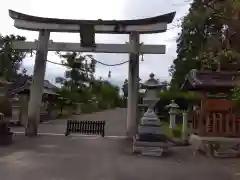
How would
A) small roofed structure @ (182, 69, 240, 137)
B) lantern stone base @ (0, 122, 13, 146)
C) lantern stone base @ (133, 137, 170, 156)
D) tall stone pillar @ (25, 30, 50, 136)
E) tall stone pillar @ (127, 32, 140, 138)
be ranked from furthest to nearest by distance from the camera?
1. tall stone pillar @ (25, 30, 50, 136)
2. tall stone pillar @ (127, 32, 140, 138)
3. lantern stone base @ (0, 122, 13, 146)
4. small roofed structure @ (182, 69, 240, 137)
5. lantern stone base @ (133, 137, 170, 156)

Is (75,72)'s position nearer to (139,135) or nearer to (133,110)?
(133,110)

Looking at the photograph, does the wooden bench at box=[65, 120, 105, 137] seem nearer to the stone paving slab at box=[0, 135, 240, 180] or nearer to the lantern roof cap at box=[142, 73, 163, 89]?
the stone paving slab at box=[0, 135, 240, 180]

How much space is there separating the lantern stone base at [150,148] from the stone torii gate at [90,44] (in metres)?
4.23

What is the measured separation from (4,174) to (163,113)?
1064 inches

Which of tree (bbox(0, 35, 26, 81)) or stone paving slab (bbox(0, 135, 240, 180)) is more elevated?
tree (bbox(0, 35, 26, 81))

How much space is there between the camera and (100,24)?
16.6m

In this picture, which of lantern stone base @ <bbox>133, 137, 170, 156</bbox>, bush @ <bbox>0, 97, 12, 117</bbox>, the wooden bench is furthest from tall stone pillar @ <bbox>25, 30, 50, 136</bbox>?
lantern stone base @ <bbox>133, 137, 170, 156</bbox>

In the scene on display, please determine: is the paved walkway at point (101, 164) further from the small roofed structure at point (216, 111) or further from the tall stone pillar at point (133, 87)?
the tall stone pillar at point (133, 87)

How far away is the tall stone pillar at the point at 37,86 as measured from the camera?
16516mm

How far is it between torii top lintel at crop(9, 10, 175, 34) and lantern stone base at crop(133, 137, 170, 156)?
21.7 feet

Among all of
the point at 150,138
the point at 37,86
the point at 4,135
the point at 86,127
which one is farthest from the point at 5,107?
the point at 150,138

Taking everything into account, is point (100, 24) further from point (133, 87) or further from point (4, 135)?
point (4, 135)

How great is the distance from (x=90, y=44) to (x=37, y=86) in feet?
10.8

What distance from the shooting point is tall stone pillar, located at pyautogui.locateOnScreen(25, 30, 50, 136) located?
54.2 feet
